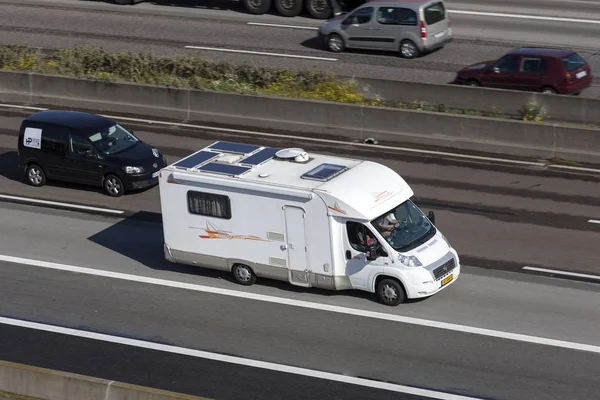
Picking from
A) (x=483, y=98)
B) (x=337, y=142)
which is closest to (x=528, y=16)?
(x=483, y=98)

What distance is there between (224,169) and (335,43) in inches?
706

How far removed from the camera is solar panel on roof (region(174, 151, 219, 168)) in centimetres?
1834

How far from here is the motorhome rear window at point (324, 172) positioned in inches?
688

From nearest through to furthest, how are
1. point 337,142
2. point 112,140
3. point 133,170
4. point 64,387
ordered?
point 64,387, point 133,170, point 112,140, point 337,142

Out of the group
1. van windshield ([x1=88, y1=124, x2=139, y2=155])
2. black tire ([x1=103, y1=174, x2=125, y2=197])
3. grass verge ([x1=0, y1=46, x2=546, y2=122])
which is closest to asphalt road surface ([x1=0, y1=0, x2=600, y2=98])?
grass verge ([x1=0, y1=46, x2=546, y2=122])

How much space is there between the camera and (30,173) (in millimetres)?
23906

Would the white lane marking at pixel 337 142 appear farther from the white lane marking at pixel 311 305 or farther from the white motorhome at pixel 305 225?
the white lane marking at pixel 311 305

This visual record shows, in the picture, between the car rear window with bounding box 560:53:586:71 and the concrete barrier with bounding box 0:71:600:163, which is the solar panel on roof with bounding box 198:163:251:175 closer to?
the concrete barrier with bounding box 0:71:600:163

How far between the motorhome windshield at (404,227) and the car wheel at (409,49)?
16813mm

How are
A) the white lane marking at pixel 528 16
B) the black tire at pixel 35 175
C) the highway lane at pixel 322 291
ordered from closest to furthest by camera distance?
the highway lane at pixel 322 291 < the black tire at pixel 35 175 < the white lane marking at pixel 528 16

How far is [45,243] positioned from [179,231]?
138 inches

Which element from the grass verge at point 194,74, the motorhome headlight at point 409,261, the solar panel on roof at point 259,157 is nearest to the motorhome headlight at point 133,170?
the solar panel on roof at point 259,157

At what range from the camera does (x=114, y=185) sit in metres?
23.1

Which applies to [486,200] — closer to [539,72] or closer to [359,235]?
[359,235]
